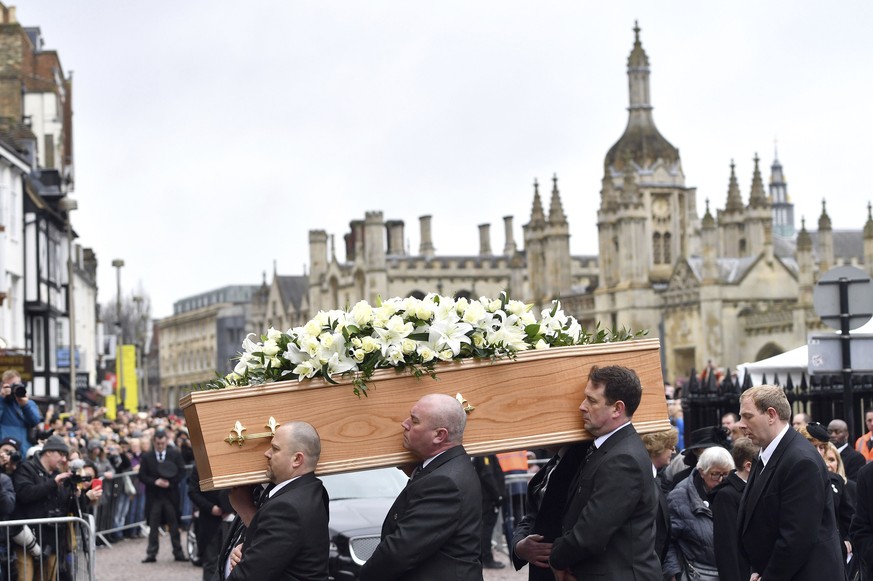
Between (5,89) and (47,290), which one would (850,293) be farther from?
(5,89)

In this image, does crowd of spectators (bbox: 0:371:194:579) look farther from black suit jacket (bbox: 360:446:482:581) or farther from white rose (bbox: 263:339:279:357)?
black suit jacket (bbox: 360:446:482:581)

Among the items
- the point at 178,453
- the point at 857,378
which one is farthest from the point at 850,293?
the point at 178,453

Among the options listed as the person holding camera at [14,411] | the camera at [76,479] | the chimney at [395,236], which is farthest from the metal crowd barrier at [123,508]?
the chimney at [395,236]

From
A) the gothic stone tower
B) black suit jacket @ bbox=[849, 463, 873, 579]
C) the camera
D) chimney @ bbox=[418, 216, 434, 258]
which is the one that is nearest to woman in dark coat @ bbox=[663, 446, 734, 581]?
black suit jacket @ bbox=[849, 463, 873, 579]

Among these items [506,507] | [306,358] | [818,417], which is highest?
[306,358]

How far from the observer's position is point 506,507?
67.5 ft

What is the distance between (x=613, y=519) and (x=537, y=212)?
80079mm

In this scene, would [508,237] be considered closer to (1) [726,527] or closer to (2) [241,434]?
(1) [726,527]

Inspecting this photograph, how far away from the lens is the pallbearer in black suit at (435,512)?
6.46 metres

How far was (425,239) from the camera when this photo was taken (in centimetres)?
11694

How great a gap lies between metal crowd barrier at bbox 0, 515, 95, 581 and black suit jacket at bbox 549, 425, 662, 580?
546 cm

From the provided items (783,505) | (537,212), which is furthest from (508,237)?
(783,505)

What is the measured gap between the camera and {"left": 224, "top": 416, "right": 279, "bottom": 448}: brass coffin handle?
692 centimetres

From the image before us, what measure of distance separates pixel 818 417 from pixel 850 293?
15.8 ft
